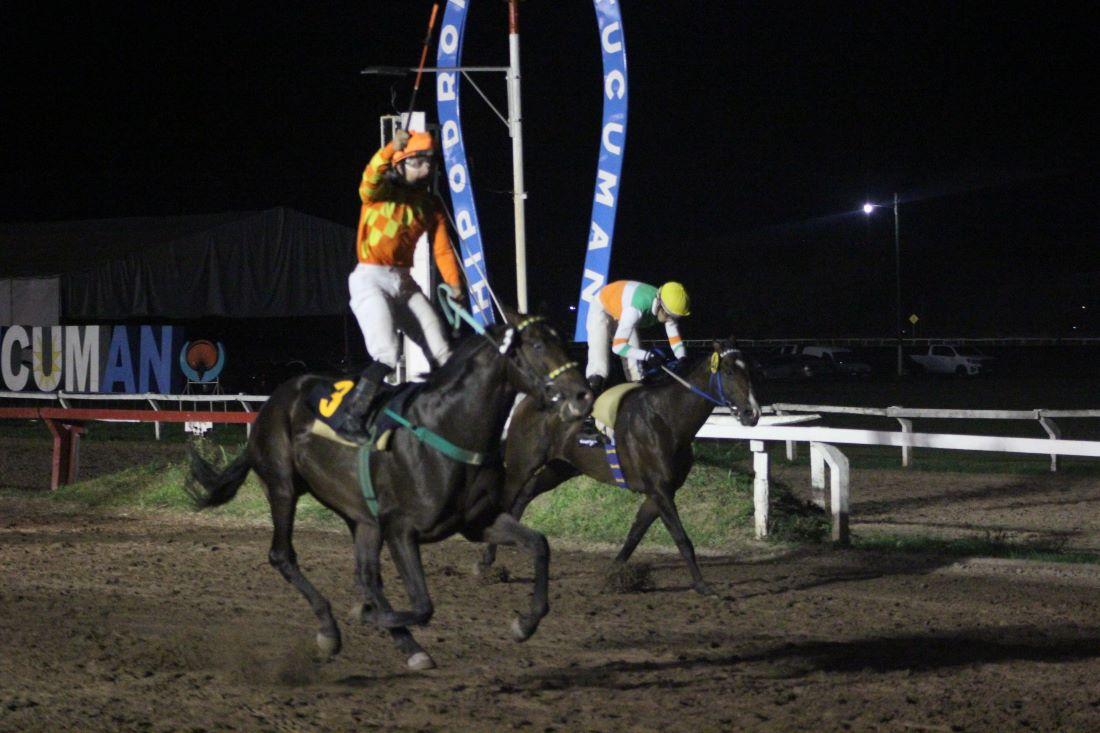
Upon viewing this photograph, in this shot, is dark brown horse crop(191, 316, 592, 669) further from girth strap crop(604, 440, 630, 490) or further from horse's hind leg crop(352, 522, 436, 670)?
girth strap crop(604, 440, 630, 490)

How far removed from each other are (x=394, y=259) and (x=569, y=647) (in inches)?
87.7

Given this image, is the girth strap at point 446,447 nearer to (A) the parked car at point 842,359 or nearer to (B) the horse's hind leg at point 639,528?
(B) the horse's hind leg at point 639,528

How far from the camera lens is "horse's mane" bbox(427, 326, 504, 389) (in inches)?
235

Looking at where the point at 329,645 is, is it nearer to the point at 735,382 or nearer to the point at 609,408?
the point at 609,408

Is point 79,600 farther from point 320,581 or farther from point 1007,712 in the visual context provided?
point 1007,712

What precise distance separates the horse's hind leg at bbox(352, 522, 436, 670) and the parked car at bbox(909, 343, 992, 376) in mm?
36798

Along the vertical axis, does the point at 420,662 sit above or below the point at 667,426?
below

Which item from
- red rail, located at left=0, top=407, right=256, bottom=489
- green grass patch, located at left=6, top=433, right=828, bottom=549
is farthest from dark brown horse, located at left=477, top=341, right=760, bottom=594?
red rail, located at left=0, top=407, right=256, bottom=489

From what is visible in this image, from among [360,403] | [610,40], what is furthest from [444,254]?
[610,40]

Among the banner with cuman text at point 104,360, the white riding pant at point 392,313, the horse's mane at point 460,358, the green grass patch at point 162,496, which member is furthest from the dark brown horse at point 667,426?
the banner with cuman text at point 104,360

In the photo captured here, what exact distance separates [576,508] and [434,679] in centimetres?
546

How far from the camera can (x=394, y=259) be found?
21.9 feet

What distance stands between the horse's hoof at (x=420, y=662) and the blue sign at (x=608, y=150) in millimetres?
6739

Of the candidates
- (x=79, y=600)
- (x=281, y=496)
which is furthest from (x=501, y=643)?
(x=79, y=600)
